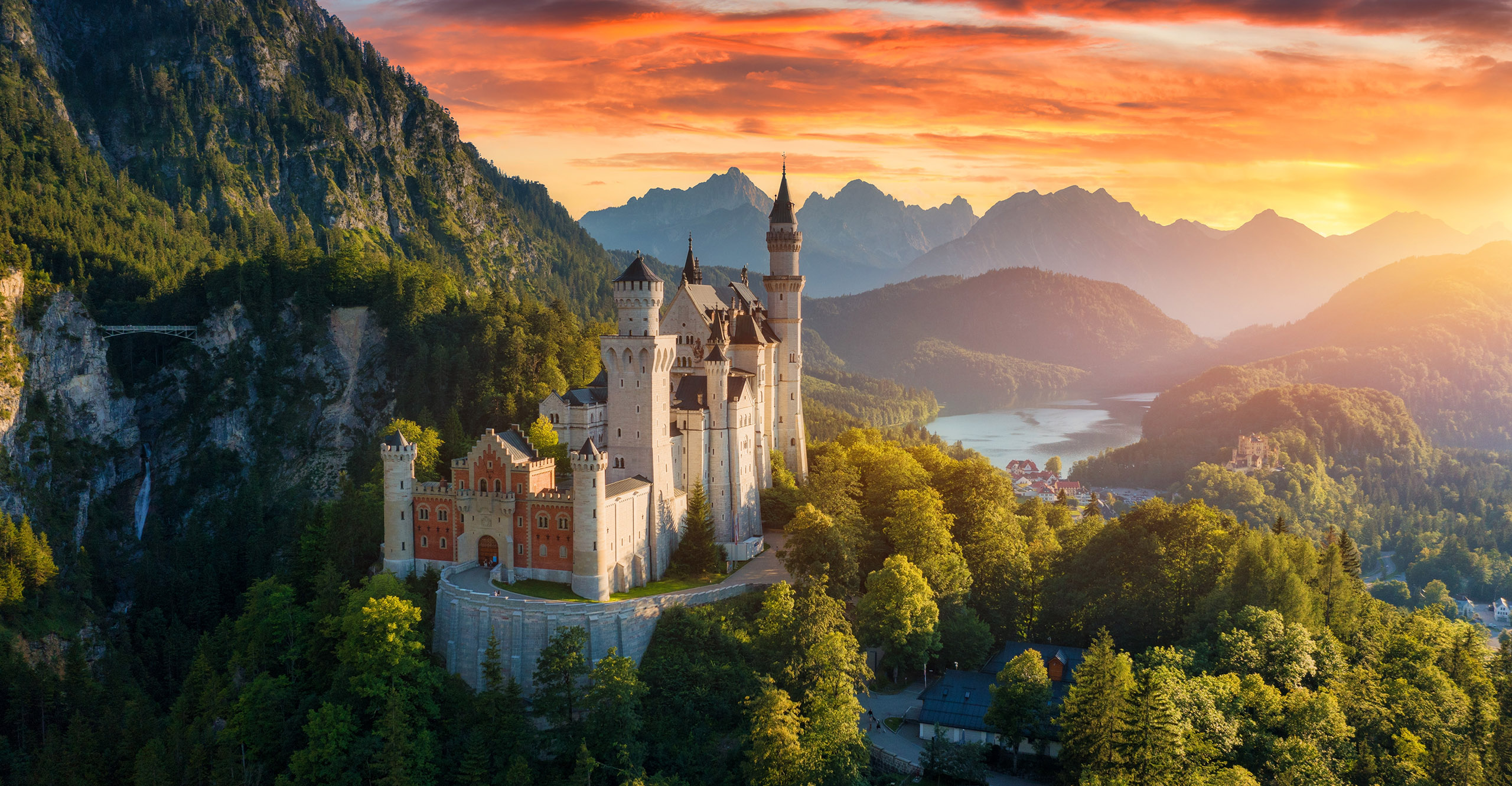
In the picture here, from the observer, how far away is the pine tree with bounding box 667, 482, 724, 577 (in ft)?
183

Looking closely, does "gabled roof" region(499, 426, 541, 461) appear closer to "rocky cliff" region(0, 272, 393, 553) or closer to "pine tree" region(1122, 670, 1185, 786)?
"pine tree" region(1122, 670, 1185, 786)

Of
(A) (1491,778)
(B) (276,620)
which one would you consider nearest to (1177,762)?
(A) (1491,778)

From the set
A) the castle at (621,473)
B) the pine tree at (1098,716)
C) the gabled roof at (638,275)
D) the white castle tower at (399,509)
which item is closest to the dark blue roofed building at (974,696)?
the pine tree at (1098,716)

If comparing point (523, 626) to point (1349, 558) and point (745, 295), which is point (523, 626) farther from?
point (1349, 558)

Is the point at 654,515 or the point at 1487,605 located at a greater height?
the point at 654,515

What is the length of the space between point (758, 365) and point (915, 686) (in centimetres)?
2450

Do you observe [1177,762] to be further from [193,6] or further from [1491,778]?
[193,6]

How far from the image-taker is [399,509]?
53375 millimetres

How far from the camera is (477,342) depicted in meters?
91.8

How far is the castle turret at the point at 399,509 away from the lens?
2087 inches

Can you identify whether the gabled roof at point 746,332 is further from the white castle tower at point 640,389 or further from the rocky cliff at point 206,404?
the rocky cliff at point 206,404

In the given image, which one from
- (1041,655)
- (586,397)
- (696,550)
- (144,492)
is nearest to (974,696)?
(1041,655)

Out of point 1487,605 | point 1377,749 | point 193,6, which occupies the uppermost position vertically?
point 193,6

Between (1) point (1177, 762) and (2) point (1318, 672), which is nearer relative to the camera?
(1) point (1177, 762)
